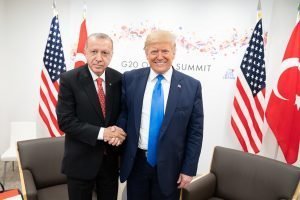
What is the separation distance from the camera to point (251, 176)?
2.58 meters

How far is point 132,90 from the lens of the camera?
1.83 m

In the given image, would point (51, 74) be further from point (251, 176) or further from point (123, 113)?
point (251, 176)

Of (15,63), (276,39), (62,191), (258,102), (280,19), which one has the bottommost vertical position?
(62,191)

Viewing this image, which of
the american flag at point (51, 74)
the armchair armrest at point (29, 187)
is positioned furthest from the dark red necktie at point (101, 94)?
the american flag at point (51, 74)

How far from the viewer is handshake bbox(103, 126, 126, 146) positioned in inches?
68.1

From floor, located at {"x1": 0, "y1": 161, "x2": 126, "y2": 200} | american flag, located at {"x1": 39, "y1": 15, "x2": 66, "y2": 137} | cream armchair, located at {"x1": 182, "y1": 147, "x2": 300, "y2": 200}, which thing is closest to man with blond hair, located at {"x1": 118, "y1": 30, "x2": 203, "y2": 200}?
cream armchair, located at {"x1": 182, "y1": 147, "x2": 300, "y2": 200}

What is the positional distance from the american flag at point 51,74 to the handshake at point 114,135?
84.0 inches

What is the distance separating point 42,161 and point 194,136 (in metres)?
1.69

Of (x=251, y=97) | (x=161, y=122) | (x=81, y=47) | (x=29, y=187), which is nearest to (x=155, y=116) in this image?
(x=161, y=122)

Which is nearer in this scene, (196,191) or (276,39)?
(196,191)

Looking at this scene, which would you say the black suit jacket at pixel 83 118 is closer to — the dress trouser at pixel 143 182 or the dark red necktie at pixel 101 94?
the dark red necktie at pixel 101 94

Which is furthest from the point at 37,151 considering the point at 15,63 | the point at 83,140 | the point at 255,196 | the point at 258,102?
the point at 258,102

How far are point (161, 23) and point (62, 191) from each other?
252 centimetres

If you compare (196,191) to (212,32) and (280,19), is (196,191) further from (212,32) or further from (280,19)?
(280,19)
